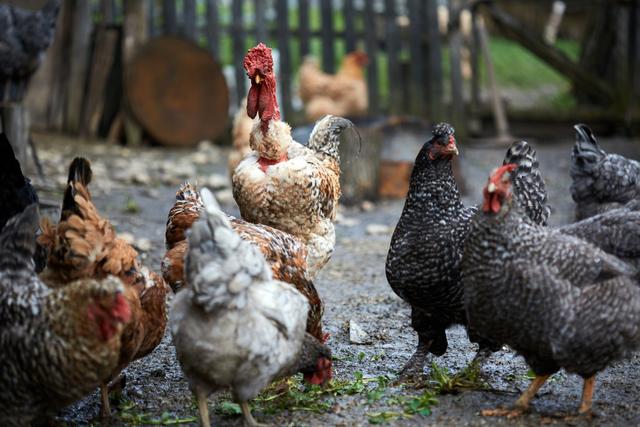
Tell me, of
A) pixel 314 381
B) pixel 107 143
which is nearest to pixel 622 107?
pixel 107 143

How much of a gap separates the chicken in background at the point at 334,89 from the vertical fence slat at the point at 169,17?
2.09 m

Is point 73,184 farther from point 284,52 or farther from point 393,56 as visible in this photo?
point 393,56

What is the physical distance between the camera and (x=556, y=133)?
45.9 feet

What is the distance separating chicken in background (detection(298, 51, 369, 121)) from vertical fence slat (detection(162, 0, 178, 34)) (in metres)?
2.09

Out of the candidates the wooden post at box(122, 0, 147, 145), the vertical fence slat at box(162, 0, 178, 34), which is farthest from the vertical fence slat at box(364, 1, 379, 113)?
the wooden post at box(122, 0, 147, 145)

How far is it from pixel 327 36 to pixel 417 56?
56.3 inches

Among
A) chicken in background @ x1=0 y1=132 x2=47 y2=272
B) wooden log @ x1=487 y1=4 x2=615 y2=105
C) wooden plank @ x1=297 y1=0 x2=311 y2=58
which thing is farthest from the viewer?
wooden plank @ x1=297 y1=0 x2=311 y2=58

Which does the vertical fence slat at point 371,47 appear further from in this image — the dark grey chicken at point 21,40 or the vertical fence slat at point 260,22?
the dark grey chicken at point 21,40

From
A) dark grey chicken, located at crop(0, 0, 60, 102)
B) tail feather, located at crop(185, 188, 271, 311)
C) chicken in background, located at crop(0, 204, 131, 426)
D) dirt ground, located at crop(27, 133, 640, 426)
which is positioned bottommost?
dirt ground, located at crop(27, 133, 640, 426)

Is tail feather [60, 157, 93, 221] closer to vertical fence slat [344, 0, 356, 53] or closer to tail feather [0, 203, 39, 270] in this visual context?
tail feather [0, 203, 39, 270]

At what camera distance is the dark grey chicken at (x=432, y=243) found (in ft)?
15.3

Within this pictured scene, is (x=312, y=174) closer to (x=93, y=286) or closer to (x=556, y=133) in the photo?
(x=93, y=286)

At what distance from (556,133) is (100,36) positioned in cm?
721

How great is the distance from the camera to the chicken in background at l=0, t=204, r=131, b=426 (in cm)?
377
